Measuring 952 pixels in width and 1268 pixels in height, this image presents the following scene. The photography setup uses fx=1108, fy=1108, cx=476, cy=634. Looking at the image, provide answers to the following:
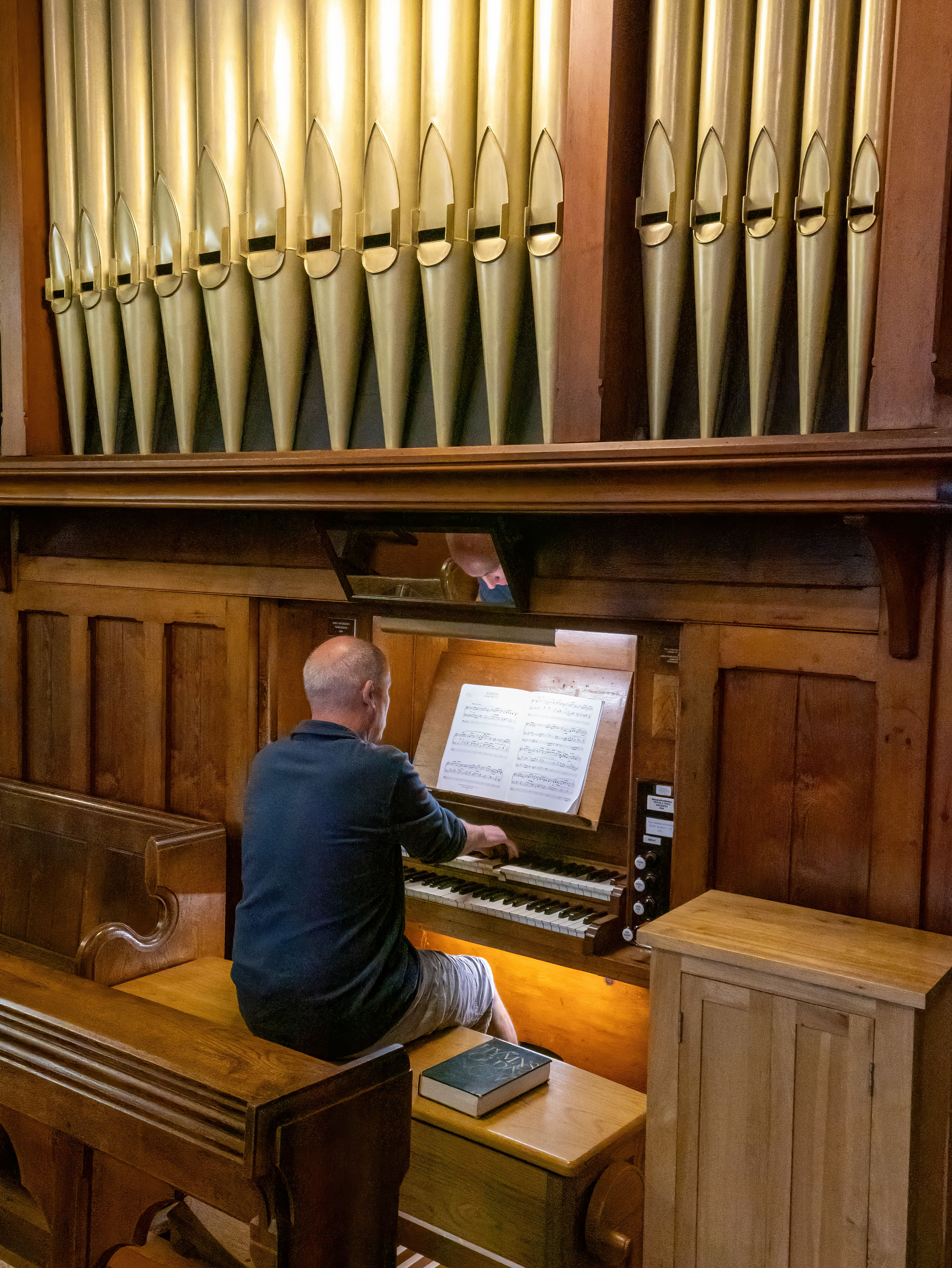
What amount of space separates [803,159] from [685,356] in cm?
53

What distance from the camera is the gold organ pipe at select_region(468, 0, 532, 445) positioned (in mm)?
2752

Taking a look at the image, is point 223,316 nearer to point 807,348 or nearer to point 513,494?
point 513,494

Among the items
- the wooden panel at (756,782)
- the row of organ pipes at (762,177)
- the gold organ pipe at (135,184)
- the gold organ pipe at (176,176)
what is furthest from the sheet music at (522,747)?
the gold organ pipe at (135,184)

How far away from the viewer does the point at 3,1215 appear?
2006 mm

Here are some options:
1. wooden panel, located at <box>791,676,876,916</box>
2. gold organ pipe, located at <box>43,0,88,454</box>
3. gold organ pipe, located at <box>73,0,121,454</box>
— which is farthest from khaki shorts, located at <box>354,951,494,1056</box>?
gold organ pipe, located at <box>43,0,88,454</box>

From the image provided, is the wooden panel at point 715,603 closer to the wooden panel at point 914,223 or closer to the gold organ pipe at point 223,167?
the wooden panel at point 914,223

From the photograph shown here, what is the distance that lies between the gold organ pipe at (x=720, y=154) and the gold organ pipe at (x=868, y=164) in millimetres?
244

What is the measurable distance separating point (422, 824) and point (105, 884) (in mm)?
1697

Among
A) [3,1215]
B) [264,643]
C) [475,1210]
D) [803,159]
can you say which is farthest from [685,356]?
[3,1215]

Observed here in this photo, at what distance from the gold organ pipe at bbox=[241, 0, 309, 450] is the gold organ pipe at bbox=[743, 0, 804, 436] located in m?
1.30

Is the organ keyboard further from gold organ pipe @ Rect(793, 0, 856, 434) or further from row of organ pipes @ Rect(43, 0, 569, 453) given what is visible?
gold organ pipe @ Rect(793, 0, 856, 434)

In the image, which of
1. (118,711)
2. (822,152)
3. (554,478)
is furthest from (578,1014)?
(822,152)

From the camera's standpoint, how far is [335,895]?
2.78 meters

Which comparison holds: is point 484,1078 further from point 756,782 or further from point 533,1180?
point 756,782
